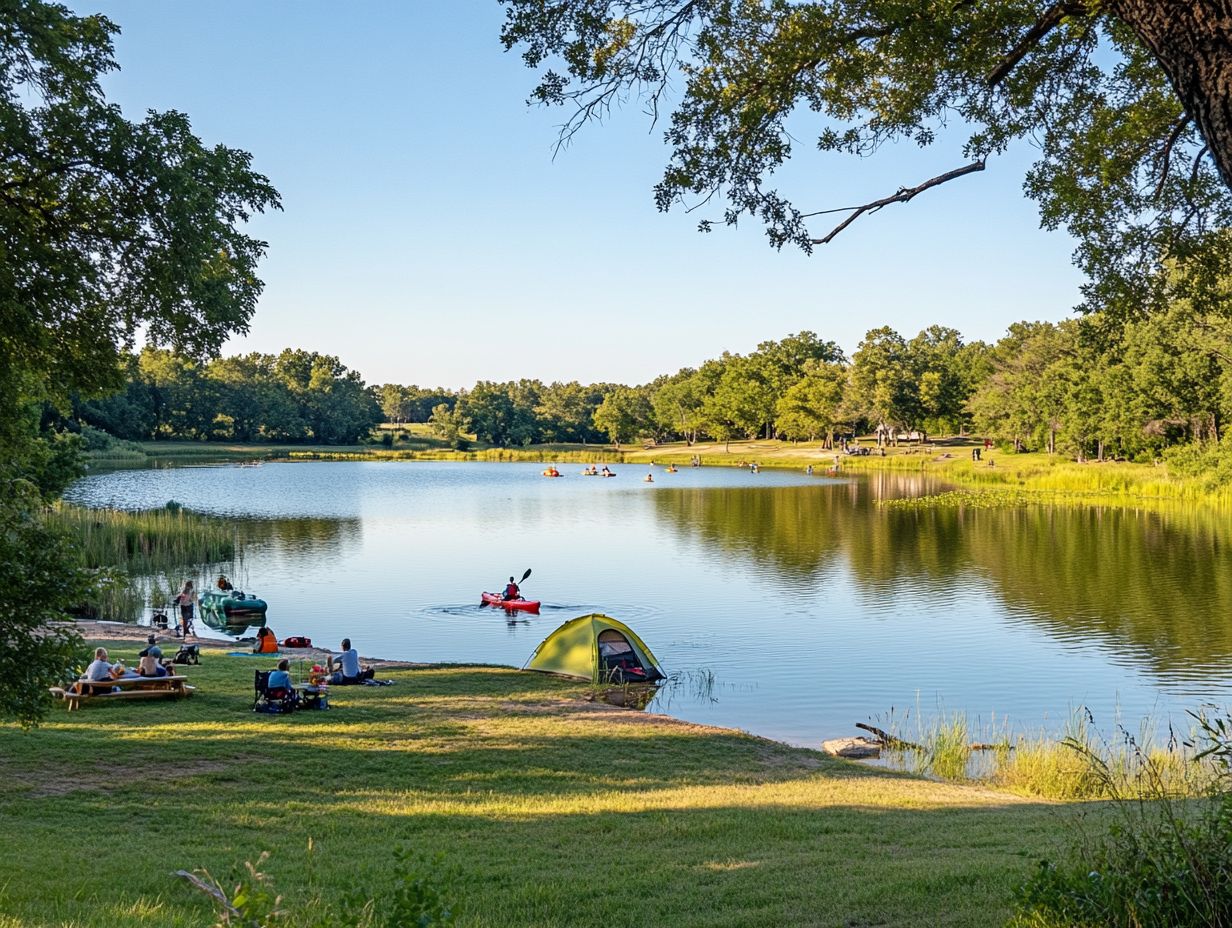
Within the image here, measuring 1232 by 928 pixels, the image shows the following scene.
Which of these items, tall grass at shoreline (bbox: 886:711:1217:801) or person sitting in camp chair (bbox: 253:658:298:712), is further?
person sitting in camp chair (bbox: 253:658:298:712)

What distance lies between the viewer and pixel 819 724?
670 inches

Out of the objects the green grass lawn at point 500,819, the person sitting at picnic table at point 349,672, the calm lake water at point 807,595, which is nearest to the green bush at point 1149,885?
the green grass lawn at point 500,819

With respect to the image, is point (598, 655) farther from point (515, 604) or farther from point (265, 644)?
point (515, 604)

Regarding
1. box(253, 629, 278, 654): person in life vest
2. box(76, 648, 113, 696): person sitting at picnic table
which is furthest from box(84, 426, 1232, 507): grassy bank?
box(76, 648, 113, 696): person sitting at picnic table

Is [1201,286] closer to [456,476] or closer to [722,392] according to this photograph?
[456,476]

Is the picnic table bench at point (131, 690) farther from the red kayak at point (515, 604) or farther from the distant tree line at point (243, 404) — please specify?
the distant tree line at point (243, 404)

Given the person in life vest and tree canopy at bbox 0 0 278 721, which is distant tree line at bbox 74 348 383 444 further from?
tree canopy at bbox 0 0 278 721

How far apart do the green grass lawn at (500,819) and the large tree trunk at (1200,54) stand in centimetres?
361

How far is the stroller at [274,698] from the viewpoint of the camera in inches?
555

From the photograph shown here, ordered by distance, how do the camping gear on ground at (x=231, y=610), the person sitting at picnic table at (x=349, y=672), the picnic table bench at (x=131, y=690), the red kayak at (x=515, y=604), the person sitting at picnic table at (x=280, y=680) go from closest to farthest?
the picnic table bench at (x=131, y=690)
the person sitting at picnic table at (x=280, y=680)
the person sitting at picnic table at (x=349, y=672)
the camping gear on ground at (x=231, y=610)
the red kayak at (x=515, y=604)

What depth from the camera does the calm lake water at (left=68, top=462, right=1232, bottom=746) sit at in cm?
1950

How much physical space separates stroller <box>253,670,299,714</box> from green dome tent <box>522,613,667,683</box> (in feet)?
20.9

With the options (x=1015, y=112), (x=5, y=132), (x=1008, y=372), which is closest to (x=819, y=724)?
(x=1015, y=112)

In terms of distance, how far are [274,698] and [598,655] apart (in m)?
6.98
